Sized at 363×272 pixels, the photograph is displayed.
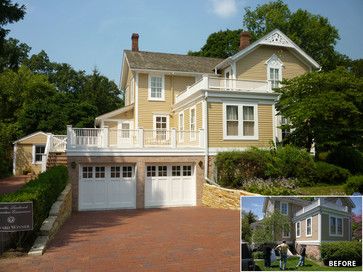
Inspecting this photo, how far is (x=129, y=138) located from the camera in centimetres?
A: 1934

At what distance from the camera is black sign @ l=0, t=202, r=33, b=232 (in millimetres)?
9117

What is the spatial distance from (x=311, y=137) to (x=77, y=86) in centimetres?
5438

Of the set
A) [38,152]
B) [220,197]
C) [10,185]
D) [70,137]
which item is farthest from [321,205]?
[38,152]

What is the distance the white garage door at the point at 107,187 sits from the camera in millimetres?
18828

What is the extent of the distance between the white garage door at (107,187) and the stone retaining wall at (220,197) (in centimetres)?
362

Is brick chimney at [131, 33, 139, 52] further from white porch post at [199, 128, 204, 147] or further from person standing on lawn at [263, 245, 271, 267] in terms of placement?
person standing on lawn at [263, 245, 271, 267]

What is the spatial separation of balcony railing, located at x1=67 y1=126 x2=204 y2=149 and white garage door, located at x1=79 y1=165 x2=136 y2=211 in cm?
116

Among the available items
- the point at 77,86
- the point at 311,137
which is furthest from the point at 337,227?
the point at 77,86

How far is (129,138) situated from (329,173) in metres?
10.1

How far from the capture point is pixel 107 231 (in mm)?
12820

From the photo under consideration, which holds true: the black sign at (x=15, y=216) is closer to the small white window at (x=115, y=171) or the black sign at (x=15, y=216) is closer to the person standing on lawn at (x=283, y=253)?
the person standing on lawn at (x=283, y=253)

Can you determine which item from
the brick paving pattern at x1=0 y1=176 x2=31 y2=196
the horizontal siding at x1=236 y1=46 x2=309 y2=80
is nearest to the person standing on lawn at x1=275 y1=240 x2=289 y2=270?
the brick paving pattern at x1=0 y1=176 x2=31 y2=196

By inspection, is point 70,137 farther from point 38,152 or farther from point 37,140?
point 38,152

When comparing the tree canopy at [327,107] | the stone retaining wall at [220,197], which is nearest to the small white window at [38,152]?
the stone retaining wall at [220,197]
